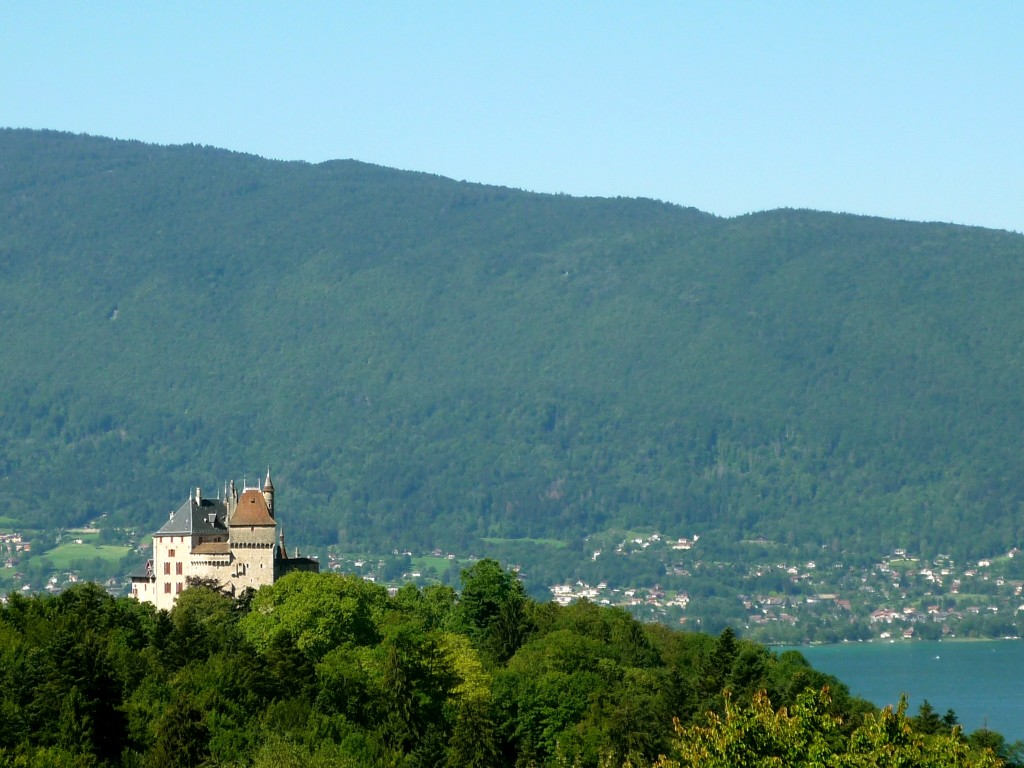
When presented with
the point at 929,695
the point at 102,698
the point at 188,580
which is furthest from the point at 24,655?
the point at 929,695

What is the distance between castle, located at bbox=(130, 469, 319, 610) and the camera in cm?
11150

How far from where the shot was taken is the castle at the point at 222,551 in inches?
4390

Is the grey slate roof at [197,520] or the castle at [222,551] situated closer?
the castle at [222,551]

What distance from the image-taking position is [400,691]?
8569 cm

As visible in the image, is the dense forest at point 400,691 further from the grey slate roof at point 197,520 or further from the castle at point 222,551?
the grey slate roof at point 197,520

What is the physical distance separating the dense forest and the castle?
2.50 metres

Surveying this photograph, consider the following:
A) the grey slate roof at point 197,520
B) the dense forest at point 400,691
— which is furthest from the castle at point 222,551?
the dense forest at point 400,691

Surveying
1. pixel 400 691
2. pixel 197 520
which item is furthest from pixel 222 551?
pixel 400 691

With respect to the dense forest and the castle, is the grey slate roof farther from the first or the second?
the dense forest

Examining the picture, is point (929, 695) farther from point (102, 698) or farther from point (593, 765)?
point (102, 698)

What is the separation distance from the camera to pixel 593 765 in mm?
83438

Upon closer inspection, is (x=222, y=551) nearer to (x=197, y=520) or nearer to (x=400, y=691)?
(x=197, y=520)

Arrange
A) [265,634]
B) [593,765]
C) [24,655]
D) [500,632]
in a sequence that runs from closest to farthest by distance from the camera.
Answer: [24,655] → [593,765] → [265,634] → [500,632]

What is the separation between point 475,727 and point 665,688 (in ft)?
41.0
